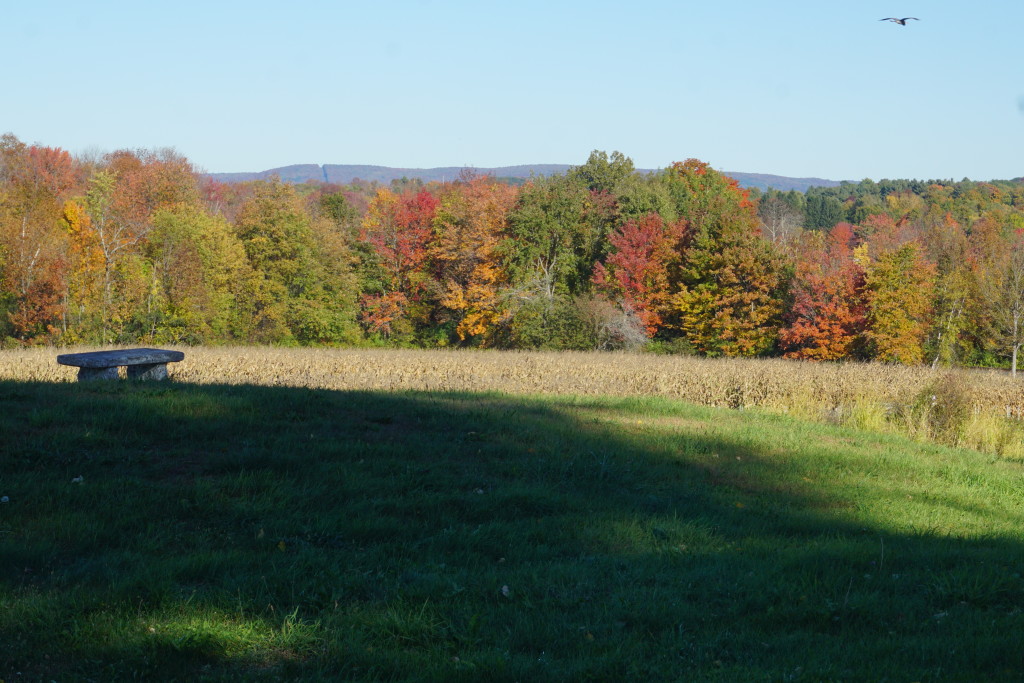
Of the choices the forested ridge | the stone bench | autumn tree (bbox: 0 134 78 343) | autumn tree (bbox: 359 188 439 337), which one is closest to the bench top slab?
the stone bench

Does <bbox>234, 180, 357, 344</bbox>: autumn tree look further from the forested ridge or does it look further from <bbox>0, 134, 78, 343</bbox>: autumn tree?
<bbox>0, 134, 78, 343</bbox>: autumn tree

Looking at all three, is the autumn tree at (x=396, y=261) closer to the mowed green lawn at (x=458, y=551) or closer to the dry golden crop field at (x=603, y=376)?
the dry golden crop field at (x=603, y=376)

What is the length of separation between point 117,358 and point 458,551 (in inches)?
395

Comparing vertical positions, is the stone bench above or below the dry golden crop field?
above

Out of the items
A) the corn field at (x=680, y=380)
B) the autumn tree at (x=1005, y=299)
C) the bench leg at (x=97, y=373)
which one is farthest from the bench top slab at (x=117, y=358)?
the autumn tree at (x=1005, y=299)

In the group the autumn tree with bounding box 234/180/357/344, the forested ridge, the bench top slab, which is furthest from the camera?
the autumn tree with bounding box 234/180/357/344

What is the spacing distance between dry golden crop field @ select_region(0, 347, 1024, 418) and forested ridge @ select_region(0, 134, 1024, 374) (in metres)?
16.7

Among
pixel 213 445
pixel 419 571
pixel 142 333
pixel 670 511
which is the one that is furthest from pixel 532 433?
pixel 142 333

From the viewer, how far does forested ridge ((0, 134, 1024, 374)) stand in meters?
48.2

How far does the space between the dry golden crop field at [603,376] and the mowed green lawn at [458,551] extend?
340 inches

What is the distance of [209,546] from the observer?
20.3 feet

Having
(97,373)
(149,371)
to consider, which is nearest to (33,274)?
(149,371)

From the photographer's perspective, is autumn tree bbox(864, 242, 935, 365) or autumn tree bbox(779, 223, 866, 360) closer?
autumn tree bbox(864, 242, 935, 365)

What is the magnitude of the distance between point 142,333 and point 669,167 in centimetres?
4476
